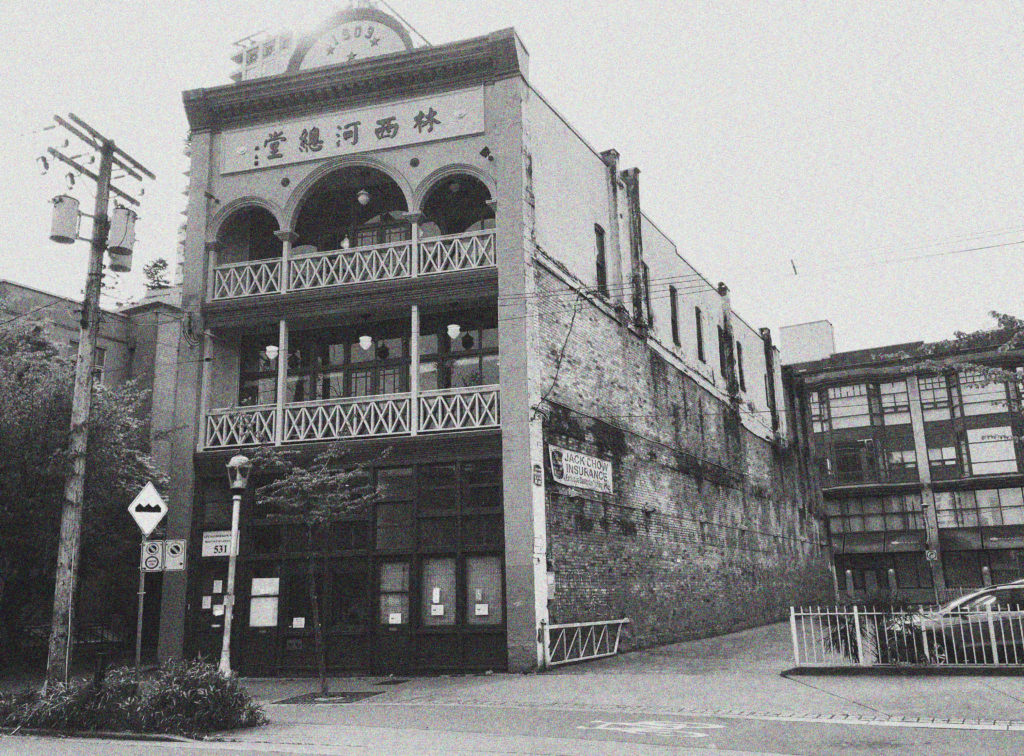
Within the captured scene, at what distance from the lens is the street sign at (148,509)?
44.5 feet

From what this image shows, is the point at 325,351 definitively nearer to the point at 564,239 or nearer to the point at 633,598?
the point at 564,239

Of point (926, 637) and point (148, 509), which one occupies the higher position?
point (148, 509)

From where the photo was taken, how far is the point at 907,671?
1484 centimetres

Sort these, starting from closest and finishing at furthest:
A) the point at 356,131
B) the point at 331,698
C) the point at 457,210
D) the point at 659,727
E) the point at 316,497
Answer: the point at 659,727 → the point at 331,698 → the point at 316,497 → the point at 356,131 → the point at 457,210

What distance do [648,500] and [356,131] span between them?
11774 mm

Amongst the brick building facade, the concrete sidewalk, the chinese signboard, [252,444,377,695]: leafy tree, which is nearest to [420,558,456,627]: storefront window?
the brick building facade

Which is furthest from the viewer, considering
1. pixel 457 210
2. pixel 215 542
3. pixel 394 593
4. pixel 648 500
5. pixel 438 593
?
pixel 648 500

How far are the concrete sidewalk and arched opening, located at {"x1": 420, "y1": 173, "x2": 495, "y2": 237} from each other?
10231 millimetres

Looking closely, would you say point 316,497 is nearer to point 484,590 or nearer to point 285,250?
point 484,590

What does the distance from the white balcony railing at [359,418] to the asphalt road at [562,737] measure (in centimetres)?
758

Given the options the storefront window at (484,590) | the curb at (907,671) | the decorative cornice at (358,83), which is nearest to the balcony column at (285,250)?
the decorative cornice at (358,83)

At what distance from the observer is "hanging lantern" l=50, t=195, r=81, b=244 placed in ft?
52.4

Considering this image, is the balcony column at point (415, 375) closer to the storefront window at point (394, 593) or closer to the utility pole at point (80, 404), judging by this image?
the storefront window at point (394, 593)

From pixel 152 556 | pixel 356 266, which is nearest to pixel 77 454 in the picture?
pixel 152 556
